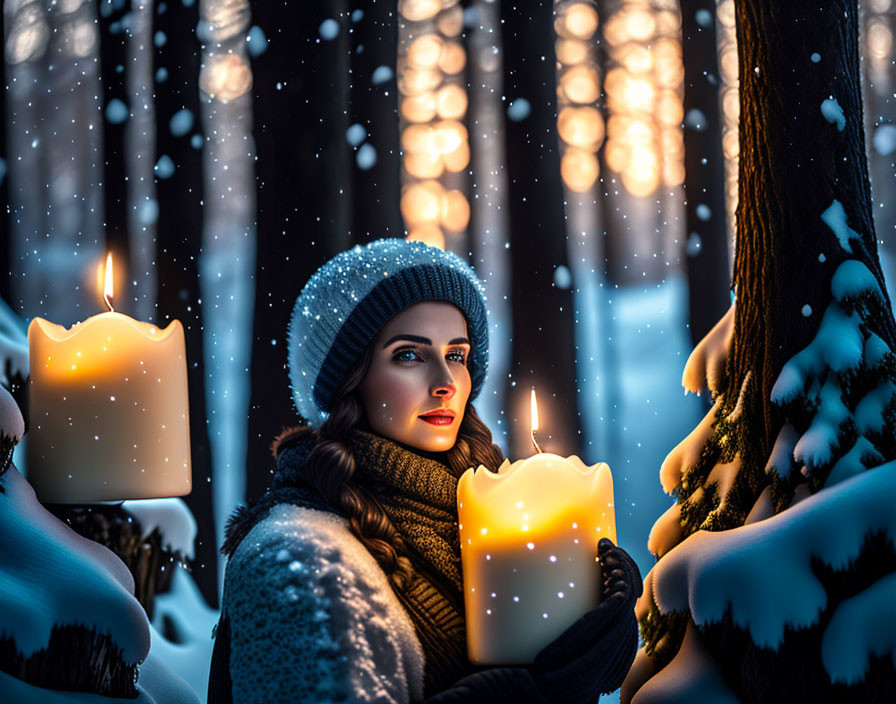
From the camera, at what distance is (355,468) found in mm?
1288

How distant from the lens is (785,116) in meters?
1.25

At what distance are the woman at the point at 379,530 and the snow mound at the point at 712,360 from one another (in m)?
0.34

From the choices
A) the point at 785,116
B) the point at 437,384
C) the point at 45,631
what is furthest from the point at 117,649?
the point at 785,116

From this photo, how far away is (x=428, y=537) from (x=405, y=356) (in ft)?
0.93

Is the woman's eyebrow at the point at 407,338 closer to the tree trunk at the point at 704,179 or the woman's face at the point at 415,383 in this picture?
the woman's face at the point at 415,383

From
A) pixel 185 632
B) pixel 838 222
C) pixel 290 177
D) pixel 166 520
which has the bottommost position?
pixel 185 632

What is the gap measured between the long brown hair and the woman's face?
0.03 meters

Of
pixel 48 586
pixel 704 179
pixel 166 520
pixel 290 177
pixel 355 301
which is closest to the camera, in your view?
A: pixel 48 586

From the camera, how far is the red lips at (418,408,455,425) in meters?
1.34

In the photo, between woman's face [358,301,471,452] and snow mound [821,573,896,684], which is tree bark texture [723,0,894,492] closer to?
snow mound [821,573,896,684]

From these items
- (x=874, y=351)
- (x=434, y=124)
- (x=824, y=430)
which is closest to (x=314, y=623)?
(x=824, y=430)

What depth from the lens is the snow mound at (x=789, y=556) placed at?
1089 millimetres

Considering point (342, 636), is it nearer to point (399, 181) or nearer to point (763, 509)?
point (763, 509)

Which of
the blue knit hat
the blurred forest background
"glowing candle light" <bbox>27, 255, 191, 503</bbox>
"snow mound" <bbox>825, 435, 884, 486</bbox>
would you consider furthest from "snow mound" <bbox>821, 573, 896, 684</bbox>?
the blurred forest background
